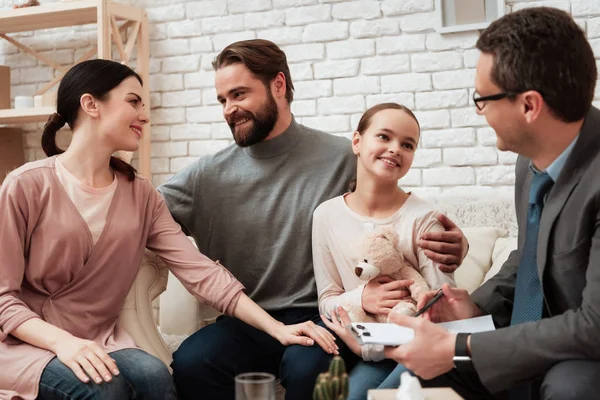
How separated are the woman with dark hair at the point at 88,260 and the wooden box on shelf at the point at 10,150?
1.71 m

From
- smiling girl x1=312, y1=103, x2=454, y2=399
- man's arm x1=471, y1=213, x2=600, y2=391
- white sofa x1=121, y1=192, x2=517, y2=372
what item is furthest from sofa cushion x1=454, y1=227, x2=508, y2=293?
man's arm x1=471, y1=213, x2=600, y2=391

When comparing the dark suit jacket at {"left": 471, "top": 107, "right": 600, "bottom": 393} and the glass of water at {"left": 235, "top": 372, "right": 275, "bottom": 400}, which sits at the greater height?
the dark suit jacket at {"left": 471, "top": 107, "right": 600, "bottom": 393}

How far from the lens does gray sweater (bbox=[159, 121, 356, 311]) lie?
217cm

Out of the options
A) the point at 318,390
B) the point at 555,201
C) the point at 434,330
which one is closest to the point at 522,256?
the point at 555,201

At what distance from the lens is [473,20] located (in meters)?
2.87

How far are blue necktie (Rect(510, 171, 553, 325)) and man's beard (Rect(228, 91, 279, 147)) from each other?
886 millimetres

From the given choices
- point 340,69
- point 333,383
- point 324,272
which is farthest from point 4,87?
point 333,383

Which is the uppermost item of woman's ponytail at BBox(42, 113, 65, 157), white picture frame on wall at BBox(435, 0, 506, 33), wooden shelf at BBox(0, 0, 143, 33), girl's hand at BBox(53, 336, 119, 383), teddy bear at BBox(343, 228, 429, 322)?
wooden shelf at BBox(0, 0, 143, 33)

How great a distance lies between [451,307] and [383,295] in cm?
21

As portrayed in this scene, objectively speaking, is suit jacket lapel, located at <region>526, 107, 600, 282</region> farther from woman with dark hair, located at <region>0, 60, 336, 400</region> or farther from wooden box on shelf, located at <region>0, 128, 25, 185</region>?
wooden box on shelf, located at <region>0, 128, 25, 185</region>

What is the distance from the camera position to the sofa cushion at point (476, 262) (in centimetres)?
231

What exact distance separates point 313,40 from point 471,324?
6.11ft

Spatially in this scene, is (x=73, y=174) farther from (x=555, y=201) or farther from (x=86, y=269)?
(x=555, y=201)

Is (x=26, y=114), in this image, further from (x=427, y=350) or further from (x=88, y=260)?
(x=427, y=350)
